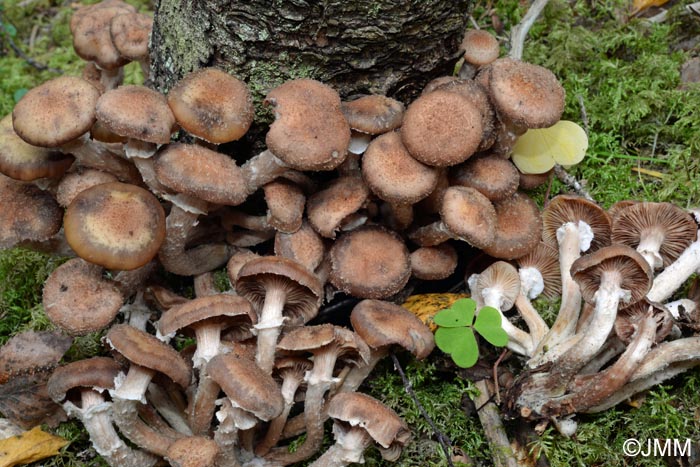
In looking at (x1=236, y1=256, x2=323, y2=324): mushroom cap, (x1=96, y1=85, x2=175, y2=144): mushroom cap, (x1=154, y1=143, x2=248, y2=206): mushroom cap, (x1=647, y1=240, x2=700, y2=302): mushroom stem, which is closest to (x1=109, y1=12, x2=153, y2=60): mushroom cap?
(x1=96, y1=85, x2=175, y2=144): mushroom cap

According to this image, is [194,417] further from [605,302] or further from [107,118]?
[605,302]

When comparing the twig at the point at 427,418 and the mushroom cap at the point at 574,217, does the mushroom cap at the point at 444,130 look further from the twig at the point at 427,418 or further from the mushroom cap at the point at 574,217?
the twig at the point at 427,418

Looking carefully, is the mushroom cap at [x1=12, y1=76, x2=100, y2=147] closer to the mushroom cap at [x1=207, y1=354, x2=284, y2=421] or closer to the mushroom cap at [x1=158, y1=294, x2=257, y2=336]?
the mushroom cap at [x1=158, y1=294, x2=257, y2=336]

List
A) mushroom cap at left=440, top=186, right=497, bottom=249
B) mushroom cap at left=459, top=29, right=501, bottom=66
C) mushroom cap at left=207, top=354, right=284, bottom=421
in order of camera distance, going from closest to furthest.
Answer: mushroom cap at left=207, top=354, right=284, bottom=421, mushroom cap at left=440, top=186, right=497, bottom=249, mushroom cap at left=459, top=29, right=501, bottom=66

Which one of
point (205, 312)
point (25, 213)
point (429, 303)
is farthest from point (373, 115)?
point (25, 213)

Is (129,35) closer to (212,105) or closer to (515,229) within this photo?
(212,105)

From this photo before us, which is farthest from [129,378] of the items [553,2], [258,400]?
[553,2]

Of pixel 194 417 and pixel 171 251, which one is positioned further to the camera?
pixel 171 251
